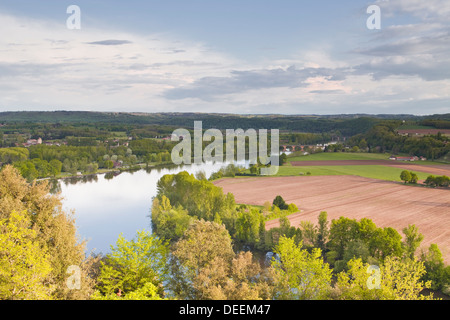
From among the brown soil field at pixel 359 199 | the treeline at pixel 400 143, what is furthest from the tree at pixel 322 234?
the treeline at pixel 400 143

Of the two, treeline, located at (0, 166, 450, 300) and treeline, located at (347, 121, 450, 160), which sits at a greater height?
treeline, located at (347, 121, 450, 160)

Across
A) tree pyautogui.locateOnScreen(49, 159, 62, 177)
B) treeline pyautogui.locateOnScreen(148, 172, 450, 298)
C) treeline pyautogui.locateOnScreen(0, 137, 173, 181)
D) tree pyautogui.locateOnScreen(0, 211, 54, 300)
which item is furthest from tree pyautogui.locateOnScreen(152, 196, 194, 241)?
tree pyautogui.locateOnScreen(49, 159, 62, 177)

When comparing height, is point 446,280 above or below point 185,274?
below

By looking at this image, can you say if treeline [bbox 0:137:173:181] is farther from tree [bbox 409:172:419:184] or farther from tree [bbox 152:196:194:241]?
tree [bbox 409:172:419:184]
